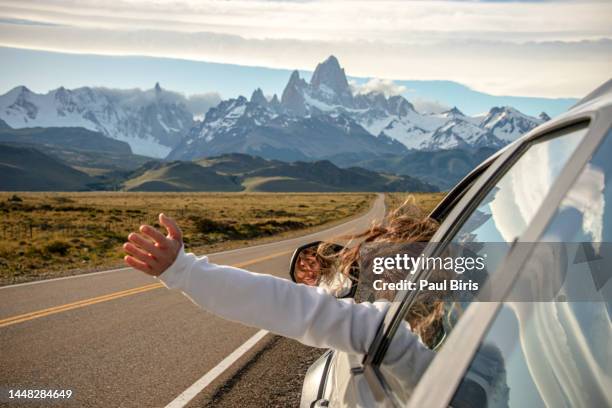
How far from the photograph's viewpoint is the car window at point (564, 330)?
1114 mm

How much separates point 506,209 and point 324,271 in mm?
1013

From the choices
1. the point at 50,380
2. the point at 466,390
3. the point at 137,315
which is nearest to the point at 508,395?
the point at 466,390

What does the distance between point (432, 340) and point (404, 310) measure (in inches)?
5.5

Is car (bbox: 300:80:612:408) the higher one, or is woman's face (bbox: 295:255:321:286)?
car (bbox: 300:80:612:408)

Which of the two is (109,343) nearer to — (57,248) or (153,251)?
(153,251)

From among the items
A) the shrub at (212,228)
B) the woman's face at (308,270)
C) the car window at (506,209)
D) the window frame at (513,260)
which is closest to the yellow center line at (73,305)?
the woman's face at (308,270)

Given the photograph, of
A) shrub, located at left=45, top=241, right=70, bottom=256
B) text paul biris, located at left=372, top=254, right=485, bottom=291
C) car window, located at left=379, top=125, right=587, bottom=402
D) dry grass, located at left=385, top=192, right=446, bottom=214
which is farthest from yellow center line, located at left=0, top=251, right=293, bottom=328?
shrub, located at left=45, top=241, right=70, bottom=256

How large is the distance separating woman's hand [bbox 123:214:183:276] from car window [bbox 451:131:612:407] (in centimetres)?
105

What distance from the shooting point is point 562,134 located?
135 cm

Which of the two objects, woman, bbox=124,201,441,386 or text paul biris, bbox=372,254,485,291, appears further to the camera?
woman, bbox=124,201,441,386

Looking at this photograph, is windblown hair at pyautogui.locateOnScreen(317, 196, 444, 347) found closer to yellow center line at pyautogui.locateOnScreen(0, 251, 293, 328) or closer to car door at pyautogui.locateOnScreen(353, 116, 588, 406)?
Result: car door at pyautogui.locateOnScreen(353, 116, 588, 406)

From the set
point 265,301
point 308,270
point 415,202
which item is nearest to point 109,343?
point 308,270

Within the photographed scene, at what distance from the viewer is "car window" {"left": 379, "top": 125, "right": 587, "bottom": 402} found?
1.31m

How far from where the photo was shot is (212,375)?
588 centimetres
